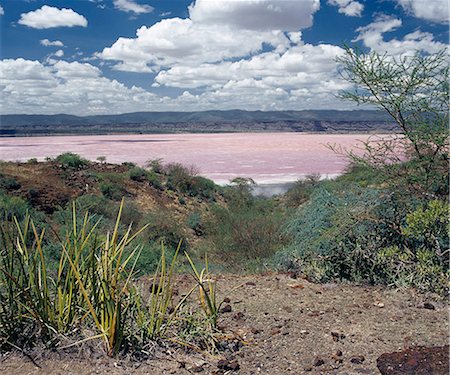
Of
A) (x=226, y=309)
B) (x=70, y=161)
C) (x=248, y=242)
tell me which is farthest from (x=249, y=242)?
(x=70, y=161)

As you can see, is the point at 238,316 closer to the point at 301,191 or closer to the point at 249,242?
the point at 249,242

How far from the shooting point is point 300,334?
4270 mm

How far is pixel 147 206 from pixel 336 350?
18900 mm

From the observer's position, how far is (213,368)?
3729mm

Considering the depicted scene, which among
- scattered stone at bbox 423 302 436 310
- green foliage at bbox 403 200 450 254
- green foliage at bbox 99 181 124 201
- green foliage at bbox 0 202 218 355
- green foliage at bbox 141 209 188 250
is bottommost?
green foliage at bbox 141 209 188 250

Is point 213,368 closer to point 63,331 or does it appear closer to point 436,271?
point 63,331

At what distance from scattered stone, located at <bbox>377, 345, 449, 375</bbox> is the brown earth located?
85 millimetres

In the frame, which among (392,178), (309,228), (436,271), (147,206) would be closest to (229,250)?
(309,228)

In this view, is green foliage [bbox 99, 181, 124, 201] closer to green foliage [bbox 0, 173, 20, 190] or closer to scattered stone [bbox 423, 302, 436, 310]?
green foliage [bbox 0, 173, 20, 190]

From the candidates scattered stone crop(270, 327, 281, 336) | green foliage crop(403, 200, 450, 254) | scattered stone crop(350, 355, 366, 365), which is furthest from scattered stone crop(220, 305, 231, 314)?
green foliage crop(403, 200, 450, 254)

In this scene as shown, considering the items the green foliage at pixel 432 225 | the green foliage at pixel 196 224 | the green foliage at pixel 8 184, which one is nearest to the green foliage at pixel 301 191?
the green foliage at pixel 196 224

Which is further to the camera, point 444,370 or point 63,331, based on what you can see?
point 63,331

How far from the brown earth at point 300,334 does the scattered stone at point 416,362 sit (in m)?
0.09

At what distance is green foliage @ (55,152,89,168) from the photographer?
1014 inches
